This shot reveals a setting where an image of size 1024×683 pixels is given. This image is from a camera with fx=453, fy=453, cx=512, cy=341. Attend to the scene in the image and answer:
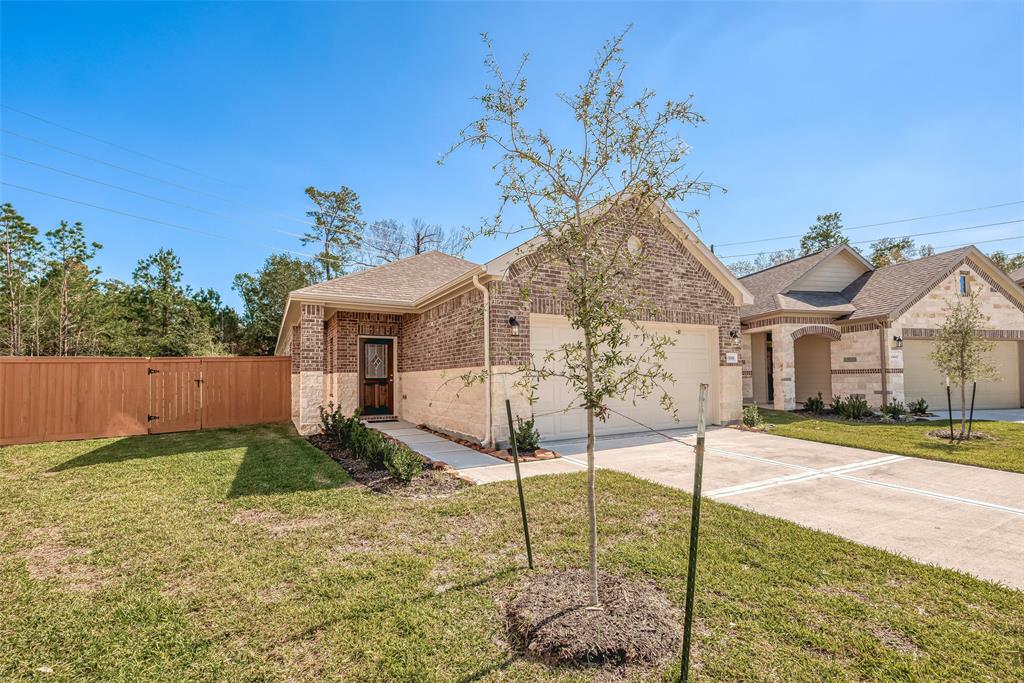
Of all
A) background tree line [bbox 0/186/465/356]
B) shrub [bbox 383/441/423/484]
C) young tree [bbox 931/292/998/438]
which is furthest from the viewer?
background tree line [bbox 0/186/465/356]

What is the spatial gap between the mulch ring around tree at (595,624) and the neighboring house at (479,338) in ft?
14.6

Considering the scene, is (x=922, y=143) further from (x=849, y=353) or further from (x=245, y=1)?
(x=245, y=1)

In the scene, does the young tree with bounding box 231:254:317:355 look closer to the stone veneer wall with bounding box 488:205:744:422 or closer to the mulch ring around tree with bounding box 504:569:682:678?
the stone veneer wall with bounding box 488:205:744:422

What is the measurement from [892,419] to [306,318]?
1551 centimetres

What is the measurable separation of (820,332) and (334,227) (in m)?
27.8

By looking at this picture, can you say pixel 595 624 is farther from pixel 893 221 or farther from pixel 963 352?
pixel 893 221

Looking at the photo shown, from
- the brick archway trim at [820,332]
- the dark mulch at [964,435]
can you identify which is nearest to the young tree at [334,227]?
the brick archway trim at [820,332]

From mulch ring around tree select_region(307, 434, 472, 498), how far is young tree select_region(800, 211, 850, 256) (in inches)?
1507

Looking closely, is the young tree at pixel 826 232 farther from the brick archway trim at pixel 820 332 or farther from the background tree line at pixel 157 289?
the background tree line at pixel 157 289

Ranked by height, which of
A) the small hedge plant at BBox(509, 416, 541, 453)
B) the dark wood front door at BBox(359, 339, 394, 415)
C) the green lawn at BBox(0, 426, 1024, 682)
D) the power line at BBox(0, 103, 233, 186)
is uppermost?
the power line at BBox(0, 103, 233, 186)

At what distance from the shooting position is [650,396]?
10.7m

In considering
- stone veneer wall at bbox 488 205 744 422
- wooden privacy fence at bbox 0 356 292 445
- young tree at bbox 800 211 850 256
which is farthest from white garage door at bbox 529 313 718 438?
young tree at bbox 800 211 850 256

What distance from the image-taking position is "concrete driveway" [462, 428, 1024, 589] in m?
4.07

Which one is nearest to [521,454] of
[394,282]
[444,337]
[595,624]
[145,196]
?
[444,337]
